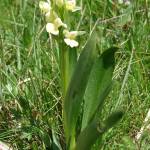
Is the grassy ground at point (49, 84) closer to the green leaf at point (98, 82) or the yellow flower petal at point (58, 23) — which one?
the green leaf at point (98, 82)

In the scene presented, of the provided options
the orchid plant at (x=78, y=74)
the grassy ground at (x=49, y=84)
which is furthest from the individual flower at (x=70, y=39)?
the grassy ground at (x=49, y=84)

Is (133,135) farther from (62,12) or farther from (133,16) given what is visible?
(133,16)

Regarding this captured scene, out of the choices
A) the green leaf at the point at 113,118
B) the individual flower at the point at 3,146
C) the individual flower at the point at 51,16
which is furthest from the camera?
the individual flower at the point at 3,146

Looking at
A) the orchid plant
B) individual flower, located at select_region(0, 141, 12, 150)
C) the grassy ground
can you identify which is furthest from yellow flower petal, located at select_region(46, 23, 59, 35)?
individual flower, located at select_region(0, 141, 12, 150)

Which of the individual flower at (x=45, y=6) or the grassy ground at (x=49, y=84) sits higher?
the individual flower at (x=45, y=6)

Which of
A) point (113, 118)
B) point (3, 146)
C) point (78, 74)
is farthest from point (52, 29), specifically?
point (3, 146)

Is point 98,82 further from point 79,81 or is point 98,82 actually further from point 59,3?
point 59,3
